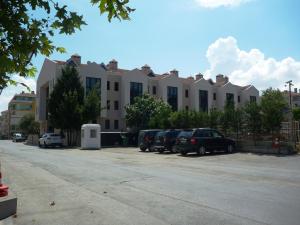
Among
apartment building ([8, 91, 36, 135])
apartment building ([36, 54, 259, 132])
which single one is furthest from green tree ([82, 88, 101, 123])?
apartment building ([8, 91, 36, 135])

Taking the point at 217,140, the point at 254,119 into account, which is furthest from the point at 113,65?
the point at 217,140

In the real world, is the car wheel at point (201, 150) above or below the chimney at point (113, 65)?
below

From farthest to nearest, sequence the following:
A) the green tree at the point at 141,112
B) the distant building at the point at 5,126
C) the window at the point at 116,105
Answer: the distant building at the point at 5,126 → the window at the point at 116,105 → the green tree at the point at 141,112

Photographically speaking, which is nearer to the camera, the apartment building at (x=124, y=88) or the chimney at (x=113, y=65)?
the apartment building at (x=124, y=88)

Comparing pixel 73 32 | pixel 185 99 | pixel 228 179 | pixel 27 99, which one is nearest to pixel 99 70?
pixel 185 99

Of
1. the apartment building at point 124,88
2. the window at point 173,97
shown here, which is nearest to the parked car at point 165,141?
the apartment building at point 124,88

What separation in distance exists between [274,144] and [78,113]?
27.0m

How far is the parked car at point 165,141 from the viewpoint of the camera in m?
29.6

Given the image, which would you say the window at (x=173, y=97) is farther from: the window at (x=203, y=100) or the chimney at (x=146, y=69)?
the window at (x=203, y=100)

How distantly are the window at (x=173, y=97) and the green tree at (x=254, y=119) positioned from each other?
3582 centimetres

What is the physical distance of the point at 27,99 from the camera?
130625mm

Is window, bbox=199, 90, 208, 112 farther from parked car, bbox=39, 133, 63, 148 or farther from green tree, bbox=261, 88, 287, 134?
green tree, bbox=261, 88, 287, 134

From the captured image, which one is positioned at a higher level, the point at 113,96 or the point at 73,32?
the point at 113,96

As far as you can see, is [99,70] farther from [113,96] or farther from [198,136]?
[198,136]
